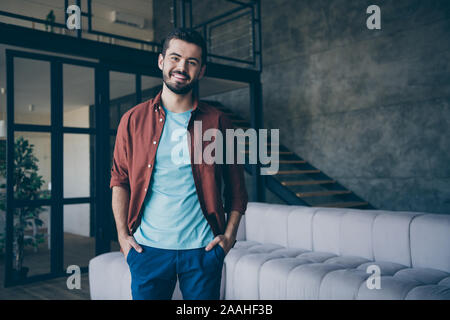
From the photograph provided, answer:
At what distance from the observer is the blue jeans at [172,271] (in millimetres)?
1263

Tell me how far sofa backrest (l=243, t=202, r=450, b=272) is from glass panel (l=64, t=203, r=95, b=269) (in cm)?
226

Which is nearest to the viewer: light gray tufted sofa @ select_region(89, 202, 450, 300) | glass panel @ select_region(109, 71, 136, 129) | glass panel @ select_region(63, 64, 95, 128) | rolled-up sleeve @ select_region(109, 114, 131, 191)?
rolled-up sleeve @ select_region(109, 114, 131, 191)

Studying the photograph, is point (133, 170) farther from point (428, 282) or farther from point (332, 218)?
point (332, 218)

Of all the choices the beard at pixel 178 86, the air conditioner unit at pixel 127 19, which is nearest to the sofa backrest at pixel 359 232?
the beard at pixel 178 86

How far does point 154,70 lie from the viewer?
4898 mm

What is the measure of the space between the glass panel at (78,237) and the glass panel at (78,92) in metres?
1.05

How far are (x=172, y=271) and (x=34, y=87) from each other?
15.0 feet

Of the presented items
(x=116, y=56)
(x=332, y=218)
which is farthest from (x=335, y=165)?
(x=116, y=56)

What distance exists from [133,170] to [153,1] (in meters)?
9.62

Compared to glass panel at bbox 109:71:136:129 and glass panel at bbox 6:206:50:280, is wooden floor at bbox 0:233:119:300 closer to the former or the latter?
glass panel at bbox 6:206:50:280

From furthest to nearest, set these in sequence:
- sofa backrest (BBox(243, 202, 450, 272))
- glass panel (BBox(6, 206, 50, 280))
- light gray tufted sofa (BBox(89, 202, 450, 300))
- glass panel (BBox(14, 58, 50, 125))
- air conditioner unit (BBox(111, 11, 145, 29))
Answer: air conditioner unit (BBox(111, 11, 145, 29)) < glass panel (BBox(6, 206, 50, 280)) < glass panel (BBox(14, 58, 50, 125)) < sofa backrest (BBox(243, 202, 450, 272)) < light gray tufted sofa (BBox(89, 202, 450, 300))

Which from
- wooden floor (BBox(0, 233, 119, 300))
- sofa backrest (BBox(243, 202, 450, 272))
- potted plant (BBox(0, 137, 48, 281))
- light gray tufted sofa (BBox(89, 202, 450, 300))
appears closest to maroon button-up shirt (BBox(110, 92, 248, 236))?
light gray tufted sofa (BBox(89, 202, 450, 300))

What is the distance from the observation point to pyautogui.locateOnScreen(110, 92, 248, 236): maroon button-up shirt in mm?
1298

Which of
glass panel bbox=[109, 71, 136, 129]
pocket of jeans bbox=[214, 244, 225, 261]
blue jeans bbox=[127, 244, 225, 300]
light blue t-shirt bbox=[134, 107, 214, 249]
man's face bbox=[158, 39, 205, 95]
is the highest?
glass panel bbox=[109, 71, 136, 129]
